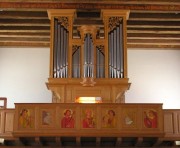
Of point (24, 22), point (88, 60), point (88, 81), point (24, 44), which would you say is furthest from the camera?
point (24, 44)

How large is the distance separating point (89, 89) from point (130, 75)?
14.4 feet

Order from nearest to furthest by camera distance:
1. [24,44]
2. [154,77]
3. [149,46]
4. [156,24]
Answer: [156,24] < [154,77] < [24,44] < [149,46]

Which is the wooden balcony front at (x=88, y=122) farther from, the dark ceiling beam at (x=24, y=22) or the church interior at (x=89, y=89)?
the dark ceiling beam at (x=24, y=22)

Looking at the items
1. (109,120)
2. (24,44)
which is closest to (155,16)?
(109,120)

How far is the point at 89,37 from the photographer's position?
642 inches

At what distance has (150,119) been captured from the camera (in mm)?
15062

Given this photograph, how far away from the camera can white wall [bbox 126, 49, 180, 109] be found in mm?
19734

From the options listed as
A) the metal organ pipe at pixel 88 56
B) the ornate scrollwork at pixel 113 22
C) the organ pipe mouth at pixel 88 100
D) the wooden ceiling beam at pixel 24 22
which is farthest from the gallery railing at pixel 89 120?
the wooden ceiling beam at pixel 24 22

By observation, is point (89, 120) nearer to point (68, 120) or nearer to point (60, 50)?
point (68, 120)

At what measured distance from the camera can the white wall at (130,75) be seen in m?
19.6

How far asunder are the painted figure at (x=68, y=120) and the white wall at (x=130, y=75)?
4618mm

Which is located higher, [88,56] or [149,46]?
[149,46]

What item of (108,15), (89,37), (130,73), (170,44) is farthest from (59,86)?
(170,44)

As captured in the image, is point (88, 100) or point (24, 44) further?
point (24, 44)
